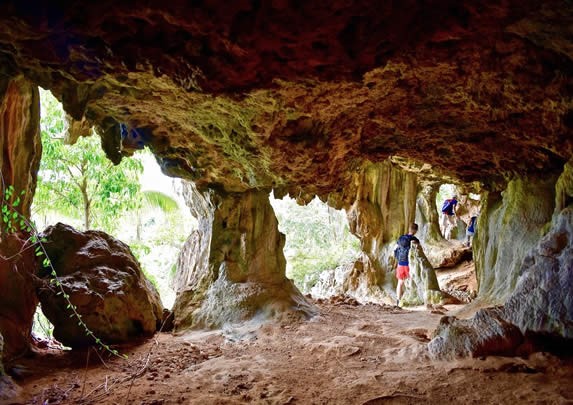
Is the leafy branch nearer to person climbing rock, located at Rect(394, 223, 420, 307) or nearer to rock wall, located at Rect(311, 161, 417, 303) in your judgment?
person climbing rock, located at Rect(394, 223, 420, 307)

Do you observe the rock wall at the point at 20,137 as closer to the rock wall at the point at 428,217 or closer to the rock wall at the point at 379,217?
the rock wall at the point at 379,217

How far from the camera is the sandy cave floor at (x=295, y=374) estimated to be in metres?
3.80

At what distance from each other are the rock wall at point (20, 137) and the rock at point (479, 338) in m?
5.23

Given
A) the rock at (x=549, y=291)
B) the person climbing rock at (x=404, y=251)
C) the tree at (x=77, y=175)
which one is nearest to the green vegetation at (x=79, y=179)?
the tree at (x=77, y=175)

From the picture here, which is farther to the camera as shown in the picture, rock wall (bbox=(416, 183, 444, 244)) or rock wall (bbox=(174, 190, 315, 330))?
rock wall (bbox=(416, 183, 444, 244))

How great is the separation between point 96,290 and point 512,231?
7254 millimetres

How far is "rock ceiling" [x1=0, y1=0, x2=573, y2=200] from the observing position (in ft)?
10.5

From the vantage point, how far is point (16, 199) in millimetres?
5047

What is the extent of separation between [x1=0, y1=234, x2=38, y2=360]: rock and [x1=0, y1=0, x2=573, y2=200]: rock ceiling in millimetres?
1889

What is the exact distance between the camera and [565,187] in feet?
19.4

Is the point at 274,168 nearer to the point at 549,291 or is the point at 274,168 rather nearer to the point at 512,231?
the point at 549,291

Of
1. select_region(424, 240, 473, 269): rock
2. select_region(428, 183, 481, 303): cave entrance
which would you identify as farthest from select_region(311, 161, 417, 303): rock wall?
select_region(424, 240, 473, 269): rock

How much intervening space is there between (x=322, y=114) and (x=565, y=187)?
3699 mm

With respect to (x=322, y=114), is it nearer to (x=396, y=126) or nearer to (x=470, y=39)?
(x=396, y=126)
